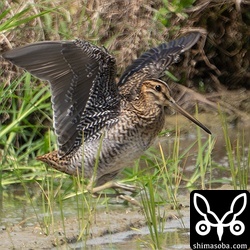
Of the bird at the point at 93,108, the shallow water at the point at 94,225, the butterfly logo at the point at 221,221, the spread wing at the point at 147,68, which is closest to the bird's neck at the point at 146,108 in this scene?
the bird at the point at 93,108

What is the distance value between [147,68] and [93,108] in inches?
22.0

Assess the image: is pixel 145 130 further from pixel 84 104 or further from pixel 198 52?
pixel 198 52

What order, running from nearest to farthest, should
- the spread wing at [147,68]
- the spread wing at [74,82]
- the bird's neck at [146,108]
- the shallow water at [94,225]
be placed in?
the shallow water at [94,225], the spread wing at [74,82], the bird's neck at [146,108], the spread wing at [147,68]

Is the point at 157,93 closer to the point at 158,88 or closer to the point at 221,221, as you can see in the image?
the point at 158,88

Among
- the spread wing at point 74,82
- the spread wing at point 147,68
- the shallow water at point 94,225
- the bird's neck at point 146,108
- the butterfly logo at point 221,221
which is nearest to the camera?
the butterfly logo at point 221,221

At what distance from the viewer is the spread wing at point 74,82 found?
7094mm

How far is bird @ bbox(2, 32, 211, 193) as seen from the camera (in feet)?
23.4

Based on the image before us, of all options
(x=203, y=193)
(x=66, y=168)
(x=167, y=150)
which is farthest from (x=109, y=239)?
(x=167, y=150)

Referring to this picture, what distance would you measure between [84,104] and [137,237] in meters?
1.32

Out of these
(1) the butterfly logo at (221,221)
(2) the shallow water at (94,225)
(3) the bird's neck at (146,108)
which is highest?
(3) the bird's neck at (146,108)

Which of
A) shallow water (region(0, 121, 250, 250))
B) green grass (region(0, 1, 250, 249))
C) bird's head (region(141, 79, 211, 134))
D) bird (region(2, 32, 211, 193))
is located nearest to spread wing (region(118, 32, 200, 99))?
bird (region(2, 32, 211, 193))

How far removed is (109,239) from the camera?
633 cm

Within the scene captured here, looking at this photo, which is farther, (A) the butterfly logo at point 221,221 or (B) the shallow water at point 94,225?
(B) the shallow water at point 94,225

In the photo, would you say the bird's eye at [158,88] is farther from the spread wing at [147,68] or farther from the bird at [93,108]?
the spread wing at [147,68]
